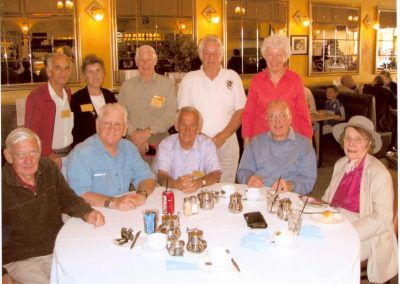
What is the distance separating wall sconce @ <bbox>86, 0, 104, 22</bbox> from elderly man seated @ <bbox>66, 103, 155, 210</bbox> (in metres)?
5.81

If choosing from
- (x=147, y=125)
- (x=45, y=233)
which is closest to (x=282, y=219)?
(x=45, y=233)

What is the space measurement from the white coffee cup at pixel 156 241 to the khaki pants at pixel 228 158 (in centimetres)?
192

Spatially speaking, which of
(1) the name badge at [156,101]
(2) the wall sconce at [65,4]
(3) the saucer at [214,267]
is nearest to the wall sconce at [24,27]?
(2) the wall sconce at [65,4]

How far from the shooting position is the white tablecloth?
5.51 ft

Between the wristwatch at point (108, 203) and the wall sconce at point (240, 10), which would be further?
the wall sconce at point (240, 10)

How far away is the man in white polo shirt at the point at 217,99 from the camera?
3766 mm

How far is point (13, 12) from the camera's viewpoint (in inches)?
289

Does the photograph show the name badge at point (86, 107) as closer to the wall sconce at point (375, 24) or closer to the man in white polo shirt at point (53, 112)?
the man in white polo shirt at point (53, 112)

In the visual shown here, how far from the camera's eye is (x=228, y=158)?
385 cm

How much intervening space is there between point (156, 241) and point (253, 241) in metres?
0.40

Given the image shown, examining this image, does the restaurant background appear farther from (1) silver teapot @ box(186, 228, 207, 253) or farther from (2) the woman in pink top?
(1) silver teapot @ box(186, 228, 207, 253)

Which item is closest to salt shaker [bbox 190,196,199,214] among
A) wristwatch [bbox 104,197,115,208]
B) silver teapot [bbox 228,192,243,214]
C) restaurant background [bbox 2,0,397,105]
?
silver teapot [bbox 228,192,243,214]

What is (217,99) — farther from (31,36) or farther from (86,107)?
(31,36)

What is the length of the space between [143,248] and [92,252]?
203 millimetres
